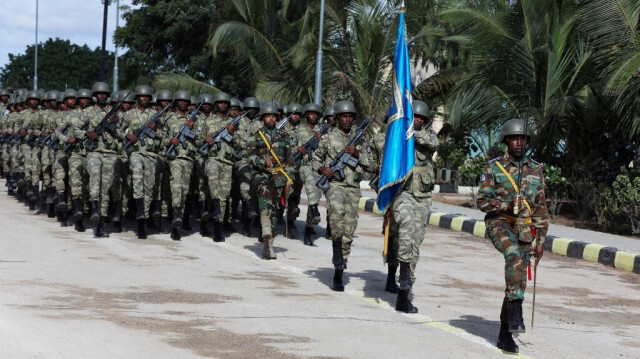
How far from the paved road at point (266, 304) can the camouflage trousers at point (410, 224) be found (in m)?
0.51

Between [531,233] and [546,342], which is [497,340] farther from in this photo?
[531,233]

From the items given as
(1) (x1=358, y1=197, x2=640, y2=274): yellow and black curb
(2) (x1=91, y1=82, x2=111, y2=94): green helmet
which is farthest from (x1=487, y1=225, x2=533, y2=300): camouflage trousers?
(2) (x1=91, y1=82, x2=111, y2=94): green helmet

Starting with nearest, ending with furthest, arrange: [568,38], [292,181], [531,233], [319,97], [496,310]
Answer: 1. [531,233]
2. [496,310]
3. [292,181]
4. [568,38]
5. [319,97]

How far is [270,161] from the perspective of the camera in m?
12.4

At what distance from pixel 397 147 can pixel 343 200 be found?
3.65 feet

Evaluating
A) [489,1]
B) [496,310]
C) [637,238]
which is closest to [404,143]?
[496,310]

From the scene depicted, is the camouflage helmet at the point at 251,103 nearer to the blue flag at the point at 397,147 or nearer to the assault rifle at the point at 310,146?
the assault rifle at the point at 310,146

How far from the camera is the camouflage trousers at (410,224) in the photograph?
8.79m

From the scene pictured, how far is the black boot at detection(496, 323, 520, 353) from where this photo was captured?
284 inches

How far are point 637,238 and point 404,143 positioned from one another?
7.94 metres

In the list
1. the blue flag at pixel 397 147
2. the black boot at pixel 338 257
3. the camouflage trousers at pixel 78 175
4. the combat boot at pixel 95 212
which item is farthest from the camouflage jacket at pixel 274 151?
the blue flag at pixel 397 147

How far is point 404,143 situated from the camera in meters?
9.21

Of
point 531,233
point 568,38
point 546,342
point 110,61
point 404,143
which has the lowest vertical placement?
point 546,342

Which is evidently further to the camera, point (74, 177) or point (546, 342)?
point (74, 177)
